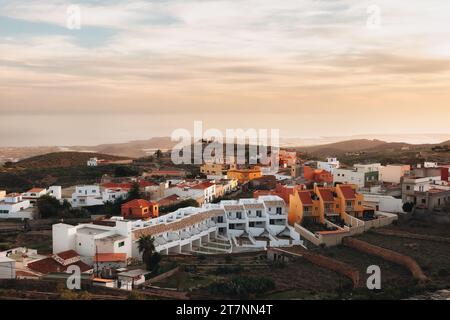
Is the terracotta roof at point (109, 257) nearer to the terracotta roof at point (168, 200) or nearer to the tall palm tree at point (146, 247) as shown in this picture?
the tall palm tree at point (146, 247)

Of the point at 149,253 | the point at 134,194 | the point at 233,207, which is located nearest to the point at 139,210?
the point at 134,194

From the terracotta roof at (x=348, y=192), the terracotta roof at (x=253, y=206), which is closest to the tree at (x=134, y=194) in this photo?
the terracotta roof at (x=253, y=206)

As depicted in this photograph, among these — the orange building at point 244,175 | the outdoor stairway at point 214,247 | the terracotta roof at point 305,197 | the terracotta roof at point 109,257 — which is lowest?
the outdoor stairway at point 214,247

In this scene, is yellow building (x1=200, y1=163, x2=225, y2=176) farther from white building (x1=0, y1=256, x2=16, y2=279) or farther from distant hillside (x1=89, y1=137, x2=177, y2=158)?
distant hillside (x1=89, y1=137, x2=177, y2=158)

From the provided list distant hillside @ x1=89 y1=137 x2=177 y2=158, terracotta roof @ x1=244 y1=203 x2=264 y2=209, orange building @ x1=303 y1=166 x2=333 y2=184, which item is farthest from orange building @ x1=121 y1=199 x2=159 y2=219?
distant hillside @ x1=89 y1=137 x2=177 y2=158

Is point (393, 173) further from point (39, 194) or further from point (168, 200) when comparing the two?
point (39, 194)

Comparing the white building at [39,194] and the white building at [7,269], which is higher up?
the white building at [39,194]
